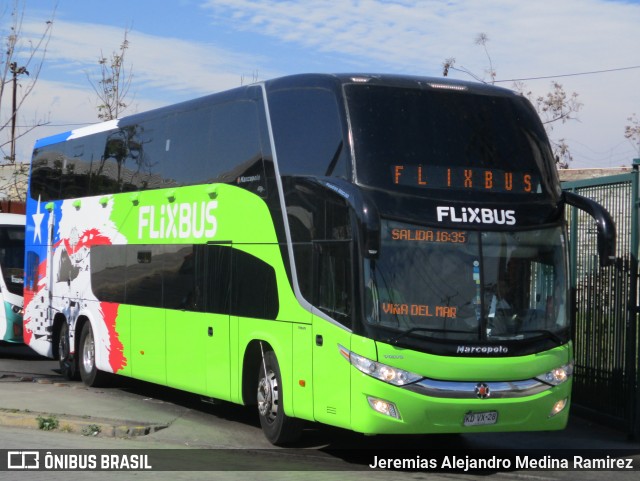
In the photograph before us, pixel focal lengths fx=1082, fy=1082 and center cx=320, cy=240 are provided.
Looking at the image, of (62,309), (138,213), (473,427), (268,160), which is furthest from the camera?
(62,309)

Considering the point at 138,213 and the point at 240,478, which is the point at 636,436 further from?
the point at 138,213

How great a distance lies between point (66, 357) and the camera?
761 inches

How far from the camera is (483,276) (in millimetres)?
10859

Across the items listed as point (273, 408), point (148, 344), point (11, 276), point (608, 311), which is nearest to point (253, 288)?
point (273, 408)

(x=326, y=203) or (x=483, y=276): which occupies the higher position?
(x=326, y=203)

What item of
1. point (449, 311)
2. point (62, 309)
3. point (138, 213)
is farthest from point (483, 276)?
point (62, 309)

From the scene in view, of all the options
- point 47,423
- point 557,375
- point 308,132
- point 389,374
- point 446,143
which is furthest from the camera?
point 47,423

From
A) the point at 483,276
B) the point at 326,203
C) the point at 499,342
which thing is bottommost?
→ the point at 499,342

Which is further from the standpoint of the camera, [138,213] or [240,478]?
[138,213]

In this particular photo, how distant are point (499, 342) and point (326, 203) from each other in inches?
90.1

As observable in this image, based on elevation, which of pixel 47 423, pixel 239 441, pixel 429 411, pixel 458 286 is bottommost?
pixel 239 441

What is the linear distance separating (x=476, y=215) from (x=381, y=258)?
111cm

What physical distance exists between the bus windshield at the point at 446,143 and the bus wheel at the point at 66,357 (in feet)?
31.9

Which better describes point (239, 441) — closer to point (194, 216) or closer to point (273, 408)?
point (273, 408)
